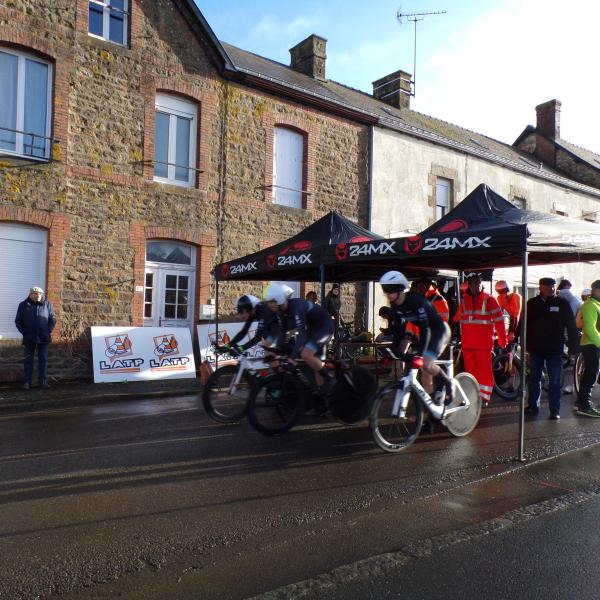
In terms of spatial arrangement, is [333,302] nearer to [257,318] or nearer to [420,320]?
[257,318]

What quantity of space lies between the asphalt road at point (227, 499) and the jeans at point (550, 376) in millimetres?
534

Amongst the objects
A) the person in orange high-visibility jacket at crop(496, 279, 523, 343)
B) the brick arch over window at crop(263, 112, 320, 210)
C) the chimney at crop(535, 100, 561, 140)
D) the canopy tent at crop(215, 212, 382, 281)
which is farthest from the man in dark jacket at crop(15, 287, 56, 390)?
the chimney at crop(535, 100, 561, 140)

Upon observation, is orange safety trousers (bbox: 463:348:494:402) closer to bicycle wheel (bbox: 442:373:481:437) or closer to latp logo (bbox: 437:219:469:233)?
bicycle wheel (bbox: 442:373:481:437)

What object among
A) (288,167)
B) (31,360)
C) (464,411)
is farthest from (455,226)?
(288,167)

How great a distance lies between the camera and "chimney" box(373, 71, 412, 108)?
Result: 2216cm

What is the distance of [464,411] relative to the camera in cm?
684

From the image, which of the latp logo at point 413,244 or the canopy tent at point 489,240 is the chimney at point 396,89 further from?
the latp logo at point 413,244

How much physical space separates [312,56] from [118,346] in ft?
39.8

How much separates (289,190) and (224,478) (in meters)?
11.8

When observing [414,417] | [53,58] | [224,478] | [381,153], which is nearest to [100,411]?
[224,478]

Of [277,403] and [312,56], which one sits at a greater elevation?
[312,56]

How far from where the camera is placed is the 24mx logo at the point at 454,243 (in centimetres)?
674

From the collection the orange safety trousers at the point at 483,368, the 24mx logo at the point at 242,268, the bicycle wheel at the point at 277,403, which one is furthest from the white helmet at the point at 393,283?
the 24mx logo at the point at 242,268

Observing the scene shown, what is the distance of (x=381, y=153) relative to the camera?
58.8ft
